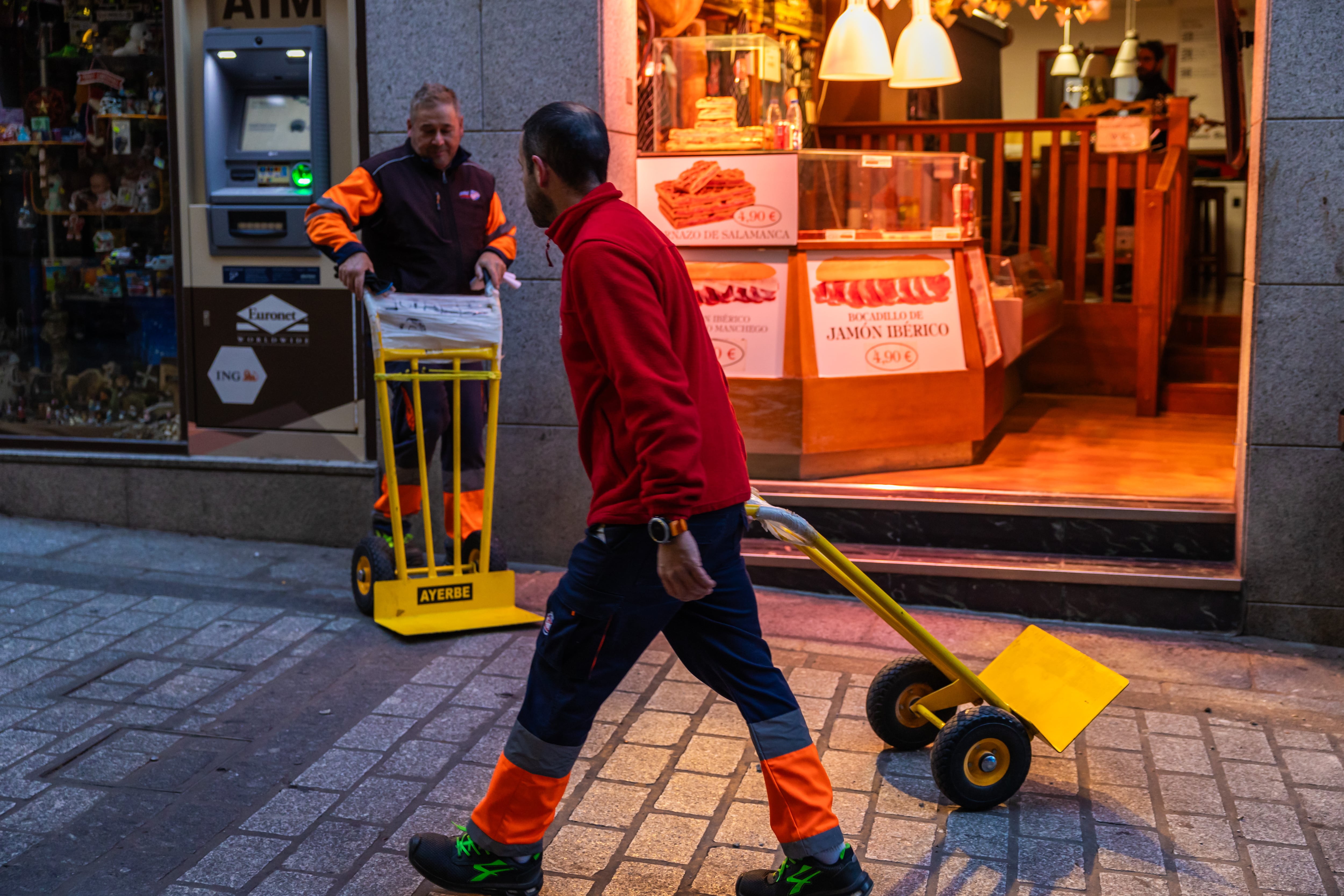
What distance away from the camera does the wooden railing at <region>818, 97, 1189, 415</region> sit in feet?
28.6

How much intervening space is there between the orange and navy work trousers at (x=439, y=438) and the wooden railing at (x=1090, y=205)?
4.27m

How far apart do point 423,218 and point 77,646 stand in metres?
2.15

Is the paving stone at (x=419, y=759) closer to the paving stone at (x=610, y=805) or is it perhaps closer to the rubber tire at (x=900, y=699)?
the paving stone at (x=610, y=805)

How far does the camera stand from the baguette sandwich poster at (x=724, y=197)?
6387mm

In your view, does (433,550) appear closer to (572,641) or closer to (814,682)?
(814,682)

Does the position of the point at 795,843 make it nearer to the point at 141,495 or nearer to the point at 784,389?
the point at 784,389

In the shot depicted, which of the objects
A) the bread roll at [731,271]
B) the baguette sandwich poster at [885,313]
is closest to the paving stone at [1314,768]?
the baguette sandwich poster at [885,313]

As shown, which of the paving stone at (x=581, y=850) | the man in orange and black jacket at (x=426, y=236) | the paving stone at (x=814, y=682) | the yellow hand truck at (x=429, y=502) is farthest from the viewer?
the man in orange and black jacket at (x=426, y=236)

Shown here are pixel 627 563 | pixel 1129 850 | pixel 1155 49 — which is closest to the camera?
pixel 627 563

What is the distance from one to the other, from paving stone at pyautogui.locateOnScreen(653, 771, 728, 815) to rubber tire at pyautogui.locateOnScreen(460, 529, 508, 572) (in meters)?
1.77

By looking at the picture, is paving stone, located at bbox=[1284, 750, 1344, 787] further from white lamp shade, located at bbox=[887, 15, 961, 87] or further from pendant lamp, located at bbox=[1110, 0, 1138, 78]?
pendant lamp, located at bbox=[1110, 0, 1138, 78]

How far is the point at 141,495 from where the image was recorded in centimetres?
679

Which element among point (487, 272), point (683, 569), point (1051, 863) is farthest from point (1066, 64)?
point (683, 569)

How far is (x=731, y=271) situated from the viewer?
6.52 m
